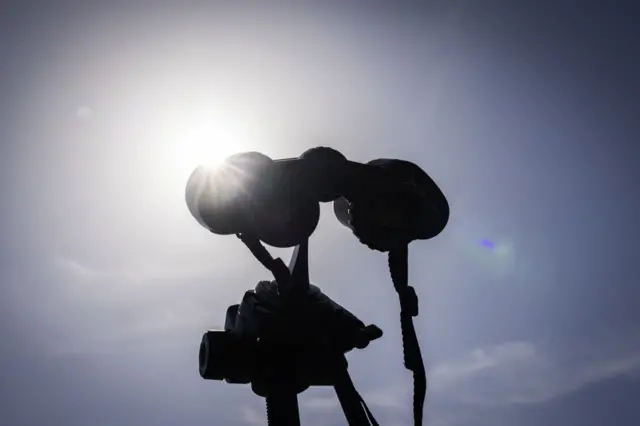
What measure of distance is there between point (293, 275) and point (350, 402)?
939 millimetres

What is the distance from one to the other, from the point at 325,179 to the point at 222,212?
2.48ft

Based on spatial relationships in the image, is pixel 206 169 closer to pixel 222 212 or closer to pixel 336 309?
pixel 222 212

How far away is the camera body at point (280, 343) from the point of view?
13.2ft

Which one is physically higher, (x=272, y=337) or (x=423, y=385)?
(x=272, y=337)

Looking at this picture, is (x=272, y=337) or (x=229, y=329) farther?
(x=229, y=329)

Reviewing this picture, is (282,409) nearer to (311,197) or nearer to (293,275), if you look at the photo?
(293,275)

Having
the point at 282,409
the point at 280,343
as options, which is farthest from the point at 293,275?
the point at 282,409

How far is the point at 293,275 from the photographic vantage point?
4332 mm

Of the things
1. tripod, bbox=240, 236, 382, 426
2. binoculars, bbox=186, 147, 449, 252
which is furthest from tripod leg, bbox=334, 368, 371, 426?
binoculars, bbox=186, 147, 449, 252

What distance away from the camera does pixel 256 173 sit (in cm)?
398

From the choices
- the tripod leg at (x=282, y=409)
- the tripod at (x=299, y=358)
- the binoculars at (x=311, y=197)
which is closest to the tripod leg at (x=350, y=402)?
the tripod at (x=299, y=358)

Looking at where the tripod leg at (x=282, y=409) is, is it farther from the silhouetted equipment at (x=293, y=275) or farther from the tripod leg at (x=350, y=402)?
the tripod leg at (x=350, y=402)

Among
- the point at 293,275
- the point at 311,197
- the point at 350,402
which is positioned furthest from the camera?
the point at 293,275

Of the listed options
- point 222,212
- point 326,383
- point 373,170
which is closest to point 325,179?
point 373,170
